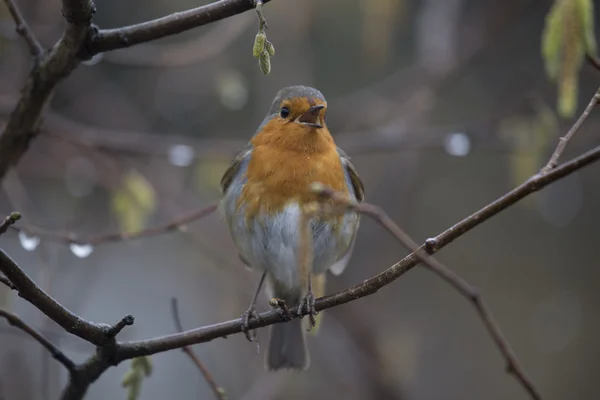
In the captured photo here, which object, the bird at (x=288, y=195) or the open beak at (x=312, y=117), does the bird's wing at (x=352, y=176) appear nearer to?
the bird at (x=288, y=195)

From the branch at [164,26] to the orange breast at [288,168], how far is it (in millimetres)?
873

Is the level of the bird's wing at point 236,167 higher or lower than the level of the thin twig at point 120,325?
higher

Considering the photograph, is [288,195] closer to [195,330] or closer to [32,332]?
[195,330]

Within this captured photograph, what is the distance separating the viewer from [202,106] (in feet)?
16.6

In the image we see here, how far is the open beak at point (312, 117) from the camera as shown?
2561 mm

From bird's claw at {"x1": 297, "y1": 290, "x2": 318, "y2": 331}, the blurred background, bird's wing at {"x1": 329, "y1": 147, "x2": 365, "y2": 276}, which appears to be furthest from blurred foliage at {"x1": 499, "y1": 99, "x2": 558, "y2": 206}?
bird's claw at {"x1": 297, "y1": 290, "x2": 318, "y2": 331}

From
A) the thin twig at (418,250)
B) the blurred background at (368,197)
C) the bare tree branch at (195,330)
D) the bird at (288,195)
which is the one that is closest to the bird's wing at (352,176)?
the bird at (288,195)

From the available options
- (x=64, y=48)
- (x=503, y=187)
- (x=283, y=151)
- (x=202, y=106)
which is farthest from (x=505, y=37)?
(x=64, y=48)

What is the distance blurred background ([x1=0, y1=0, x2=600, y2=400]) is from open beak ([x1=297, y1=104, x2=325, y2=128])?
868 millimetres

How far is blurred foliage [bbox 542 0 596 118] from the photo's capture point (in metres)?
1.73

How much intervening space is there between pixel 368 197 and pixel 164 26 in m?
3.27

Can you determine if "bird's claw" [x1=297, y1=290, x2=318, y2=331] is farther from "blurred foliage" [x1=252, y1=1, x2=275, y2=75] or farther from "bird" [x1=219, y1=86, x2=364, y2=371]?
"blurred foliage" [x1=252, y1=1, x2=275, y2=75]

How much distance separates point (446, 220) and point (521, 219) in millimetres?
547

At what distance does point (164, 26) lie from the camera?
5.51 ft
